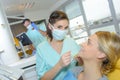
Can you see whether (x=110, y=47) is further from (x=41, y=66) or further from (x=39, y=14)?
(x=39, y=14)

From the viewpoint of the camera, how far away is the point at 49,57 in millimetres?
1430

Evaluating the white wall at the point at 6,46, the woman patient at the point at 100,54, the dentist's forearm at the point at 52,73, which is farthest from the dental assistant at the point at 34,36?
the woman patient at the point at 100,54

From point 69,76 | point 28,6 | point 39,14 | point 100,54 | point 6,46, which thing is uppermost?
point 28,6

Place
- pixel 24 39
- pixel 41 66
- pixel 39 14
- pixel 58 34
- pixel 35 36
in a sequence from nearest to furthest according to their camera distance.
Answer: pixel 41 66, pixel 58 34, pixel 35 36, pixel 24 39, pixel 39 14

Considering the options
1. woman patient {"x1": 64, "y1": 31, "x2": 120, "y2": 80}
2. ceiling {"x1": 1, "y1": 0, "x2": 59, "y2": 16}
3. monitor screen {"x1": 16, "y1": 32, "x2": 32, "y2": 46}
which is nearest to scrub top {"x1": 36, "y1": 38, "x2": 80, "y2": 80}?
woman patient {"x1": 64, "y1": 31, "x2": 120, "y2": 80}

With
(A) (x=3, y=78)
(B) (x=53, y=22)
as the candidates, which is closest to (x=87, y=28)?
(B) (x=53, y=22)

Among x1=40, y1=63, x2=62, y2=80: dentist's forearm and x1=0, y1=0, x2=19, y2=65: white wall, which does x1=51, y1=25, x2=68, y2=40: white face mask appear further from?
x1=0, y1=0, x2=19, y2=65: white wall

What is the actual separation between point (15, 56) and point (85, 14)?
374cm

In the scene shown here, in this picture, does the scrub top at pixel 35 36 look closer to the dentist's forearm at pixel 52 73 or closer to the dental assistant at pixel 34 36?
the dental assistant at pixel 34 36

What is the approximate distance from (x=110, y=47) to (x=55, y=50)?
46cm

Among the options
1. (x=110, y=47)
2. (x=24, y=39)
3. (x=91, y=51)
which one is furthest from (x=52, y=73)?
(x=24, y=39)

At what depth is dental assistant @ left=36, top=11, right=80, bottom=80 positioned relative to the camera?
4.52 ft

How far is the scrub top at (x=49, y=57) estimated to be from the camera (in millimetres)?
1390

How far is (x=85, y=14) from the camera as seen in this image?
5695 mm
